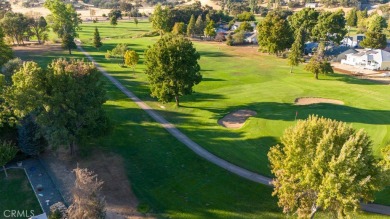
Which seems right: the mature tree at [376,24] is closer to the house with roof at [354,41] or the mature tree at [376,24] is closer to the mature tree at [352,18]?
the house with roof at [354,41]

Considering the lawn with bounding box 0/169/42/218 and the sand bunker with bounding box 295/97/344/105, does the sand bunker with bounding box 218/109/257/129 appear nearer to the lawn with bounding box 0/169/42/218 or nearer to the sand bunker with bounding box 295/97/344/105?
the sand bunker with bounding box 295/97/344/105

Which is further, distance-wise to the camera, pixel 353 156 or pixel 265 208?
pixel 265 208

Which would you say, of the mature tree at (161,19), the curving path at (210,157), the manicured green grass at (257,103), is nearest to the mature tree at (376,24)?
the manicured green grass at (257,103)

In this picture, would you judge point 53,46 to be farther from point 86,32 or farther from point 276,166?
point 276,166

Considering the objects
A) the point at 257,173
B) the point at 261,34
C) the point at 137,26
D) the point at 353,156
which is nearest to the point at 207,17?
the point at 137,26

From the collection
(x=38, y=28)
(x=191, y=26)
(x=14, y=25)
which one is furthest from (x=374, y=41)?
(x=14, y=25)

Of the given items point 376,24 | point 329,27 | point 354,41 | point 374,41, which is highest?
point 376,24

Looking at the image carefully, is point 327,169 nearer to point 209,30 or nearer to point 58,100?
point 58,100
